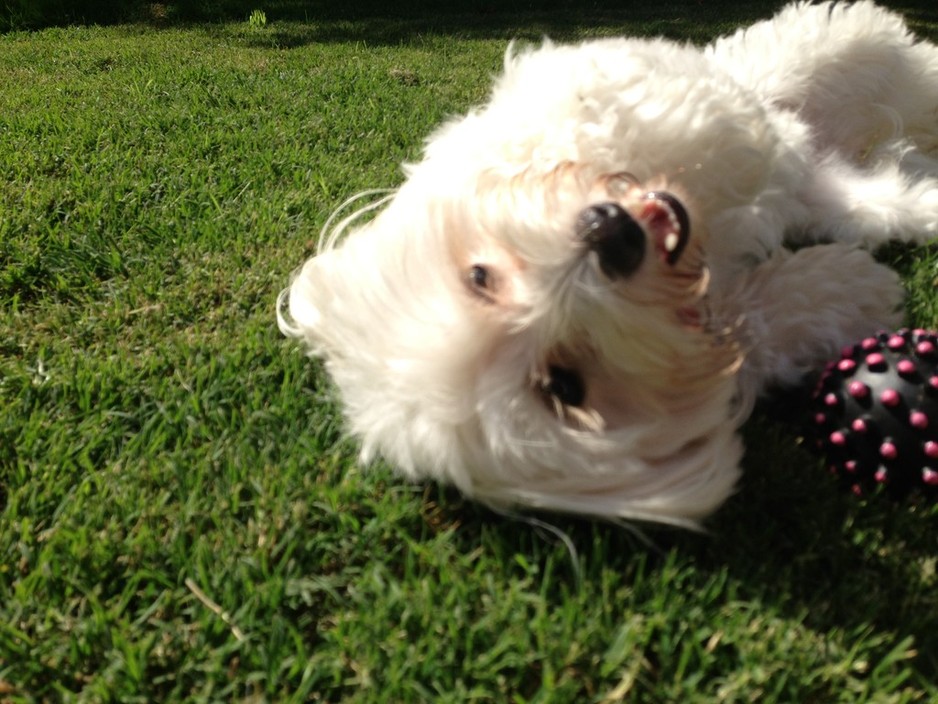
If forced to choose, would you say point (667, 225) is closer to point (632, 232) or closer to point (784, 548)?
point (632, 232)

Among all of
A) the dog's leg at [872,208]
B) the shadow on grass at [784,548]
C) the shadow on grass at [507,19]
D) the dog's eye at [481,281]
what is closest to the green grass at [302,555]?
the shadow on grass at [784,548]

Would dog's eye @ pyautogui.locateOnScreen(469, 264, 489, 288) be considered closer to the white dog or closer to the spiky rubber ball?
the white dog

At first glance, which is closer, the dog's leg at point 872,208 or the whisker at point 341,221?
the whisker at point 341,221

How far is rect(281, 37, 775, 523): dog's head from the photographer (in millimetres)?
1800

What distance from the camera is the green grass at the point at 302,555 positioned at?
1598 millimetres

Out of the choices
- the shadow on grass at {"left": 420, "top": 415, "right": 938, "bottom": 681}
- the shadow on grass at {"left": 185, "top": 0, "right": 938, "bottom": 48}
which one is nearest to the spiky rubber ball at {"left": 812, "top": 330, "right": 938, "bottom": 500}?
the shadow on grass at {"left": 420, "top": 415, "right": 938, "bottom": 681}

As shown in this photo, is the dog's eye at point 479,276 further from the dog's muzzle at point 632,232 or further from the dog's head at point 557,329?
the dog's muzzle at point 632,232

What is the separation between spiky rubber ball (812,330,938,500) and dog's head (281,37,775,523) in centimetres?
24

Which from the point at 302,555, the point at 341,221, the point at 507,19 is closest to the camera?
the point at 302,555

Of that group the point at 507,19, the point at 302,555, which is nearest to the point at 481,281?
the point at 302,555

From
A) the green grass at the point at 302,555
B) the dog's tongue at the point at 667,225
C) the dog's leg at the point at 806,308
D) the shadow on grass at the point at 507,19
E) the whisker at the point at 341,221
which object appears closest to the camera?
the green grass at the point at 302,555

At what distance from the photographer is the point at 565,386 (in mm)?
1858

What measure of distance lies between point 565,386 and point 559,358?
0.21ft

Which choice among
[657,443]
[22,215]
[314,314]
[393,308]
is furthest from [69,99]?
[657,443]
